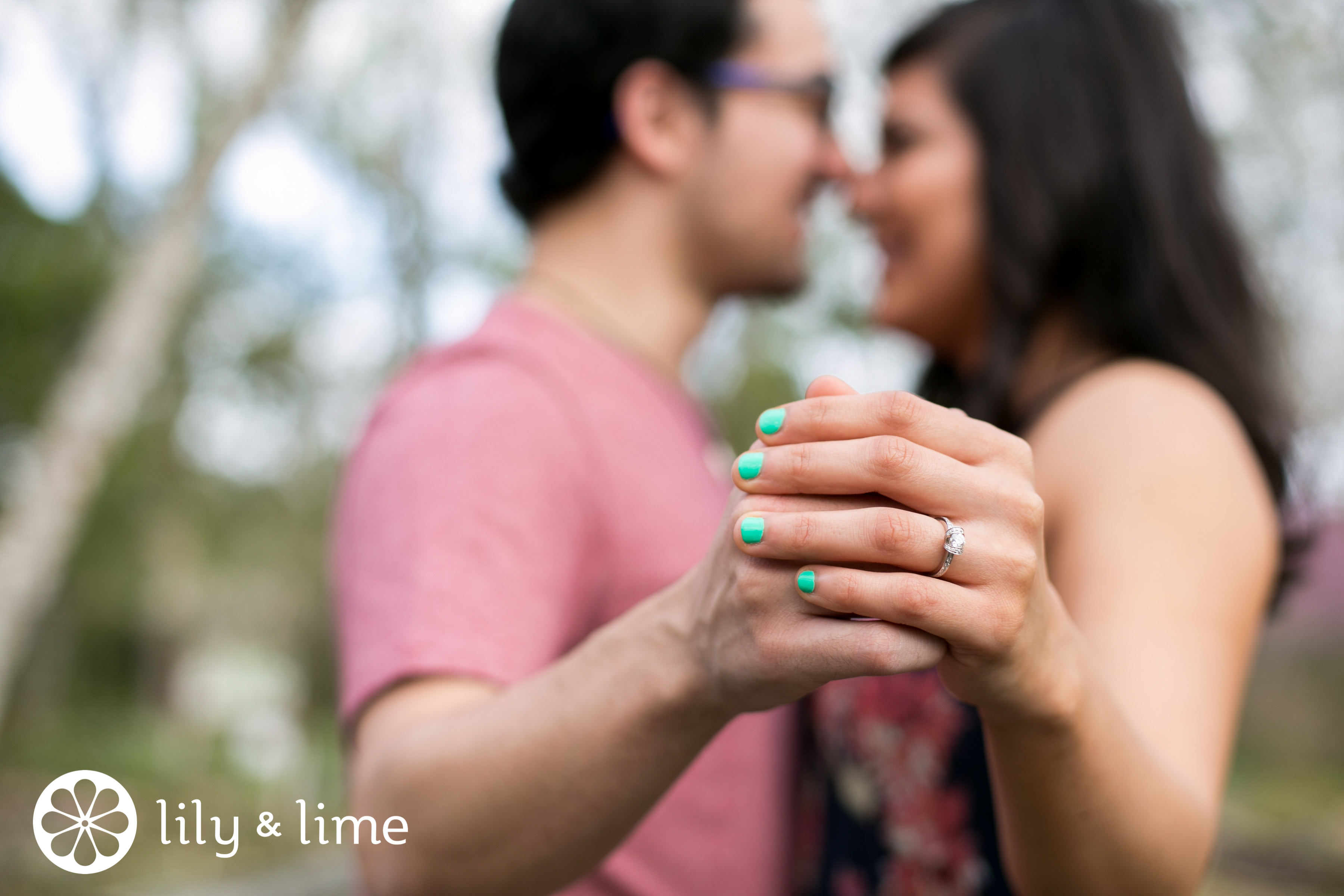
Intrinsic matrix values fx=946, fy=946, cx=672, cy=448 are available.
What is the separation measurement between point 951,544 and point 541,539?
85 cm

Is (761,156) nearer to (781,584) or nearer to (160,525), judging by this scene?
(781,584)

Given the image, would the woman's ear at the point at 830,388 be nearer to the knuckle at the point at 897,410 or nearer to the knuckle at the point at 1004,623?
the knuckle at the point at 897,410

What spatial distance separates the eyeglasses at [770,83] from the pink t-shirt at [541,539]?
83 cm

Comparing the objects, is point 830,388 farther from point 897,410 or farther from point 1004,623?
point 1004,623

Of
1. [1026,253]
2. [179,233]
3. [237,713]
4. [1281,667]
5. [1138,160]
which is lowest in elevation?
[237,713]

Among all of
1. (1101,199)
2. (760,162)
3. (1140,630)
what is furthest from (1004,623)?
(760,162)

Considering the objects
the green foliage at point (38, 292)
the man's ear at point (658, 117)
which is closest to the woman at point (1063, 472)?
the man's ear at point (658, 117)

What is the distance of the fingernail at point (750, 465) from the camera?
37.4 inches

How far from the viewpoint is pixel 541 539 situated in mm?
1575

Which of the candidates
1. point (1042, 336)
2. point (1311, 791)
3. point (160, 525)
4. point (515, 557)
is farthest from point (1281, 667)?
point (160, 525)

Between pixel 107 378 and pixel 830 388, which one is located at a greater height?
pixel 107 378

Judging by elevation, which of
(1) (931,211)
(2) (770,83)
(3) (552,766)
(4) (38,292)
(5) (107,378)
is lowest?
(3) (552,766)

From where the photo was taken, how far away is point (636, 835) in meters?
1.80

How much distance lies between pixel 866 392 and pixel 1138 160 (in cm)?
152
